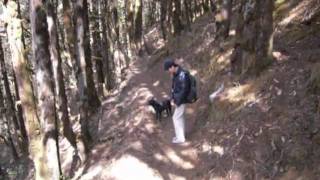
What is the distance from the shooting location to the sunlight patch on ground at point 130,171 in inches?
441

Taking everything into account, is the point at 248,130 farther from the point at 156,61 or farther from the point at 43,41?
the point at 156,61

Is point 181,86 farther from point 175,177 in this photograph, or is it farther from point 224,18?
point 224,18

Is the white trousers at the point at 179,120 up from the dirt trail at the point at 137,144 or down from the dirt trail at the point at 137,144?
up

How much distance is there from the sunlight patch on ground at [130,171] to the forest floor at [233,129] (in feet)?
0.08

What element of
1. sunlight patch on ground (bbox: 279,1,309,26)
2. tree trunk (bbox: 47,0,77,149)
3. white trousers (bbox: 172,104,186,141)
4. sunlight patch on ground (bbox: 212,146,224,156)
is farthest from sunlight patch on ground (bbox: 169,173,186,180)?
sunlight patch on ground (bbox: 279,1,309,26)

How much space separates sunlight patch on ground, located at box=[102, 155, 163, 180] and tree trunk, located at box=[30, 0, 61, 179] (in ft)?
6.20

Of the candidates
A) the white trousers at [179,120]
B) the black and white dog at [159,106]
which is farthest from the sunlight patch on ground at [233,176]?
the black and white dog at [159,106]

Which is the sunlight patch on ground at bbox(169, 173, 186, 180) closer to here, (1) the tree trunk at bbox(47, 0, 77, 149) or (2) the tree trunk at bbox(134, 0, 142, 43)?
(1) the tree trunk at bbox(47, 0, 77, 149)

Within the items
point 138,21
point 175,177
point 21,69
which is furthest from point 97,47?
point 175,177

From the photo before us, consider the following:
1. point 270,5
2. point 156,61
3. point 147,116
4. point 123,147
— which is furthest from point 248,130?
point 156,61

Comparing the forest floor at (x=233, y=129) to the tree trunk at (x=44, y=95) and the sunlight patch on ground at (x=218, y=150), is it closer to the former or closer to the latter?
the sunlight patch on ground at (x=218, y=150)

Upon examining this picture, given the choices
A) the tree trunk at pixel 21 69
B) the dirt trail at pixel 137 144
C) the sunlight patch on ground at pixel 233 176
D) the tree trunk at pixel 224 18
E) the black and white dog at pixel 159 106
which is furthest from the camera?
the tree trunk at pixel 224 18

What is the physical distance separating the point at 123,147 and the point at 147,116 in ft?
7.97

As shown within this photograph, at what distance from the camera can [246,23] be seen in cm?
1260
